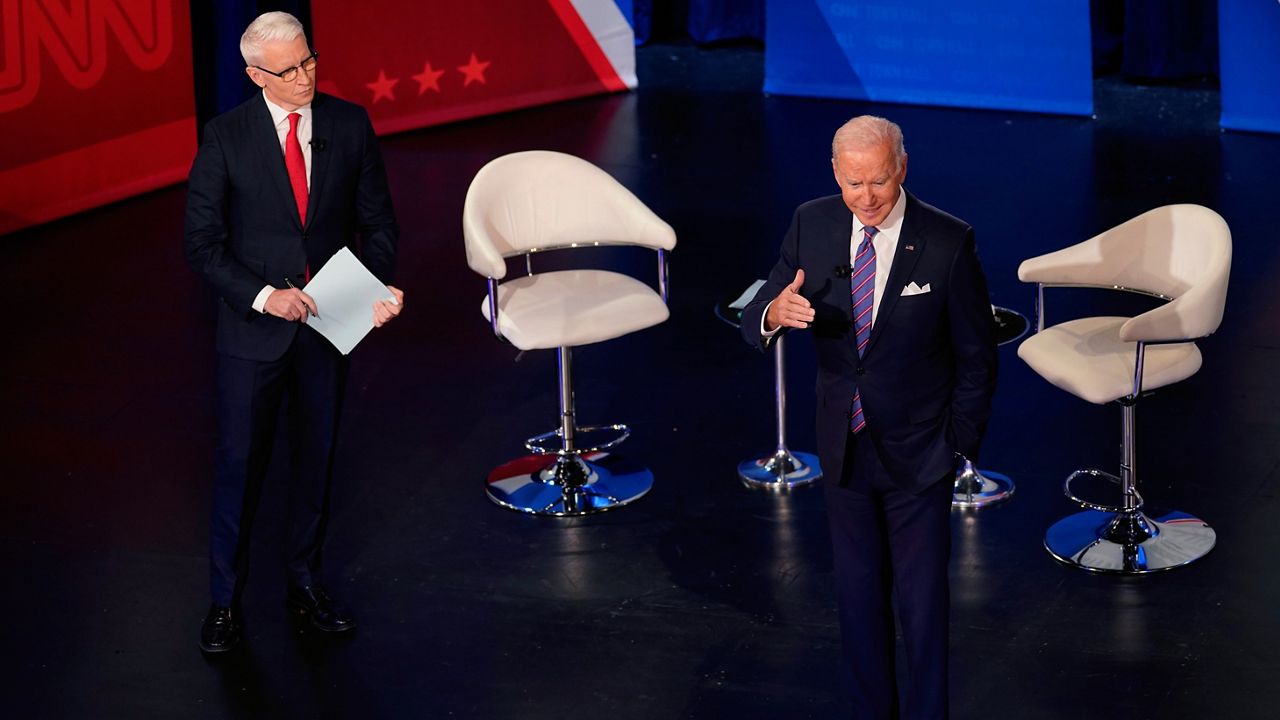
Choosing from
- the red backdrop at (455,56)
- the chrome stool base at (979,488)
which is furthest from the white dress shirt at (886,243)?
the red backdrop at (455,56)

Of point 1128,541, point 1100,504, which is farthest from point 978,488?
point 1128,541

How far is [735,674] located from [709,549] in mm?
800

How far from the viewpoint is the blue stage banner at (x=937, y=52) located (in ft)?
36.3

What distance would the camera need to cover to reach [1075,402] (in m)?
6.23

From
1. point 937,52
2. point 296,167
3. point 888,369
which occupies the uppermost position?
point 937,52

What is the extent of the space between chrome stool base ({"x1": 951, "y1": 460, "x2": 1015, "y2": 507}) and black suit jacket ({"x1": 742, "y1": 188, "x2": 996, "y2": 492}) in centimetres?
179

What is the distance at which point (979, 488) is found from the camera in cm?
543

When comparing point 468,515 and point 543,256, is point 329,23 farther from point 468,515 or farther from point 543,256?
point 468,515

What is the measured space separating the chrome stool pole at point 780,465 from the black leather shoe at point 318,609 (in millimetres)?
1574

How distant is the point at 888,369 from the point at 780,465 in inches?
82.9

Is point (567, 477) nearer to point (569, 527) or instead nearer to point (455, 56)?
point (569, 527)

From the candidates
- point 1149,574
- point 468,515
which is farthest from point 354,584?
point 1149,574

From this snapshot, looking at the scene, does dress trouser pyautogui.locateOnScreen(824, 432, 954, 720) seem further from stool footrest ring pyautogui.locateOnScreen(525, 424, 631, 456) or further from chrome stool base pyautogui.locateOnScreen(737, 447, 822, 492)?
stool footrest ring pyautogui.locateOnScreen(525, 424, 631, 456)

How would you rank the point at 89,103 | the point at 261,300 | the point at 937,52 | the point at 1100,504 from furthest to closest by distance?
the point at 937,52 < the point at 89,103 < the point at 1100,504 < the point at 261,300
